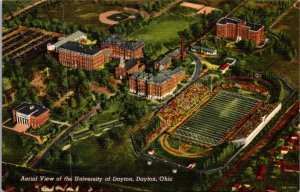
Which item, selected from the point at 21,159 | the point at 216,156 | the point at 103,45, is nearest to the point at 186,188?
the point at 216,156

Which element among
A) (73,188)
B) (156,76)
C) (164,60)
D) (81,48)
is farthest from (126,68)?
(73,188)

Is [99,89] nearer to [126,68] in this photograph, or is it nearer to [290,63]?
[126,68]

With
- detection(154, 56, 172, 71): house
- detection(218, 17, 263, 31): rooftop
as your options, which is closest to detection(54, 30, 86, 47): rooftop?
detection(154, 56, 172, 71): house

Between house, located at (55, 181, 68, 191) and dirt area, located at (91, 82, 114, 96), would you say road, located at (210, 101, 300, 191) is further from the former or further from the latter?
dirt area, located at (91, 82, 114, 96)

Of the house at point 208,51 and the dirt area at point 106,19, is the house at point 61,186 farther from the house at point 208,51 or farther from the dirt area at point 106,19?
the dirt area at point 106,19

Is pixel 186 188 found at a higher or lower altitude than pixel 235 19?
lower

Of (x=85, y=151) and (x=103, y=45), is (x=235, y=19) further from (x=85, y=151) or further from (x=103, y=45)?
(x=85, y=151)

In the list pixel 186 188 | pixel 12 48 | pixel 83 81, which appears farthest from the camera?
pixel 12 48
